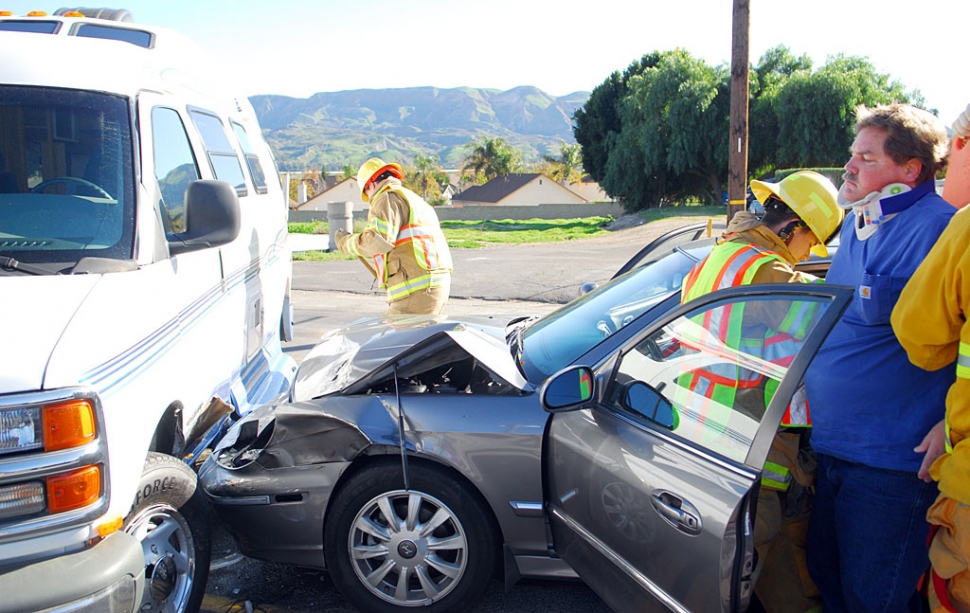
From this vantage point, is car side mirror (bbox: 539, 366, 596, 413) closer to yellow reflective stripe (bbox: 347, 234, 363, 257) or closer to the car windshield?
the car windshield

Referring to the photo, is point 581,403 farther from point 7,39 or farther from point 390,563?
point 7,39

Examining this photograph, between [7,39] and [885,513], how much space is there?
4.10m

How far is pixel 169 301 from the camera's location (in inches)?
128

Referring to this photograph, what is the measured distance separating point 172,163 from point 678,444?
290cm

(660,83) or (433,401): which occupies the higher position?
(660,83)

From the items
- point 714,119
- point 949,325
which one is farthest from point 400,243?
point 714,119

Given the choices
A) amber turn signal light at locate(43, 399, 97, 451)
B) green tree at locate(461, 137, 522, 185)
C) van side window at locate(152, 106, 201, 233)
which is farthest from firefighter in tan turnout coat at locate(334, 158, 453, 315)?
green tree at locate(461, 137, 522, 185)

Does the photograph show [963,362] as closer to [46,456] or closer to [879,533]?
[879,533]

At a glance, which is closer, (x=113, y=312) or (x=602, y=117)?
(x=113, y=312)

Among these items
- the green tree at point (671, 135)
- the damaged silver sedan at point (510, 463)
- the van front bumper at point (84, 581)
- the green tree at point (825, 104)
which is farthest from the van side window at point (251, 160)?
the green tree at point (671, 135)

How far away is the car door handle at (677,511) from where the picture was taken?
7.76 feet

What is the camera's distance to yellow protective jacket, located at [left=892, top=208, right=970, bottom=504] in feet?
6.72

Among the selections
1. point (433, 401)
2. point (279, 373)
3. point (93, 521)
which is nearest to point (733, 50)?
point (279, 373)

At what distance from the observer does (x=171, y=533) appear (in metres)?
3.02
